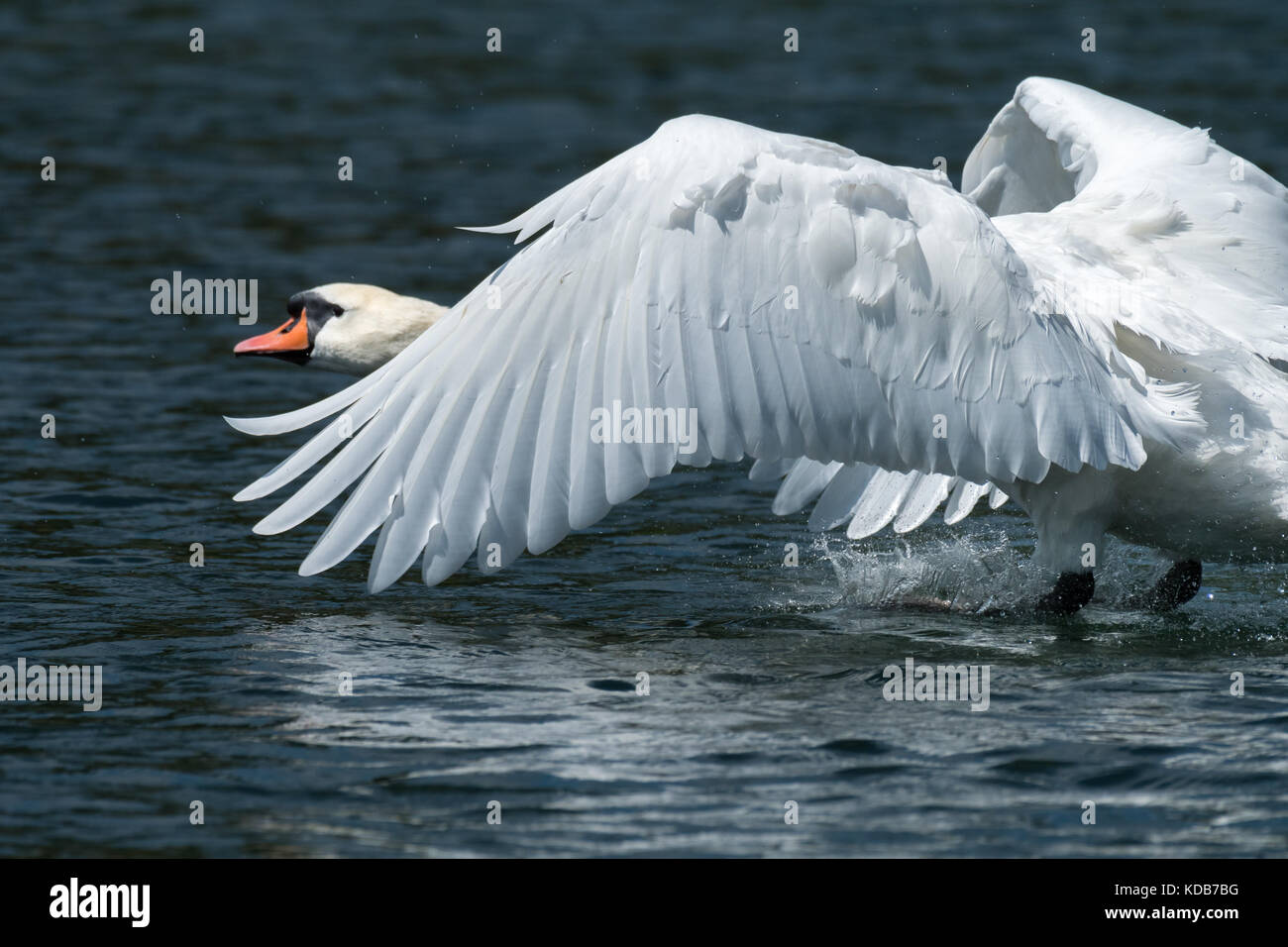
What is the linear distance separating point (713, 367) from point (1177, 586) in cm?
261

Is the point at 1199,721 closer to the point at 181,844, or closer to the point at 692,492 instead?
the point at 181,844

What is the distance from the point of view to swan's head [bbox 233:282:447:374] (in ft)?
28.5

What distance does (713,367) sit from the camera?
6855 millimetres

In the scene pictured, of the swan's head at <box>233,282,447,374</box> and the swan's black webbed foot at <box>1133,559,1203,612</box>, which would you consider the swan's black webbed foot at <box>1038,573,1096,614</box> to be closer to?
the swan's black webbed foot at <box>1133,559,1203,612</box>

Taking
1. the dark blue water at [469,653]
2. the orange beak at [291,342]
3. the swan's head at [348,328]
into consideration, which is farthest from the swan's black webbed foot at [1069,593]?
the orange beak at [291,342]

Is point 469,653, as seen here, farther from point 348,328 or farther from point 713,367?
point 348,328

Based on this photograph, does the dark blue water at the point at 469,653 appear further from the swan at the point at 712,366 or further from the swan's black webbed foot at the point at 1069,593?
the swan at the point at 712,366

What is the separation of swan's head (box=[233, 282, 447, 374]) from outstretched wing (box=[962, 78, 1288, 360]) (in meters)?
2.51

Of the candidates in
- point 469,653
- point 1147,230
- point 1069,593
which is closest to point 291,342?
point 469,653

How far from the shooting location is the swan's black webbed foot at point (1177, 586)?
27.5ft

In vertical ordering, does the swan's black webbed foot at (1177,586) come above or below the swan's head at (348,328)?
below

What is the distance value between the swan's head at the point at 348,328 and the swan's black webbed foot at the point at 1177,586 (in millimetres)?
3193

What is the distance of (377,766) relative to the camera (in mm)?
6324

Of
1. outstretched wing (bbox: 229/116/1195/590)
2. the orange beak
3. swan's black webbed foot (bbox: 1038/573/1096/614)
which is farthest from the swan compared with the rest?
Answer: the orange beak
